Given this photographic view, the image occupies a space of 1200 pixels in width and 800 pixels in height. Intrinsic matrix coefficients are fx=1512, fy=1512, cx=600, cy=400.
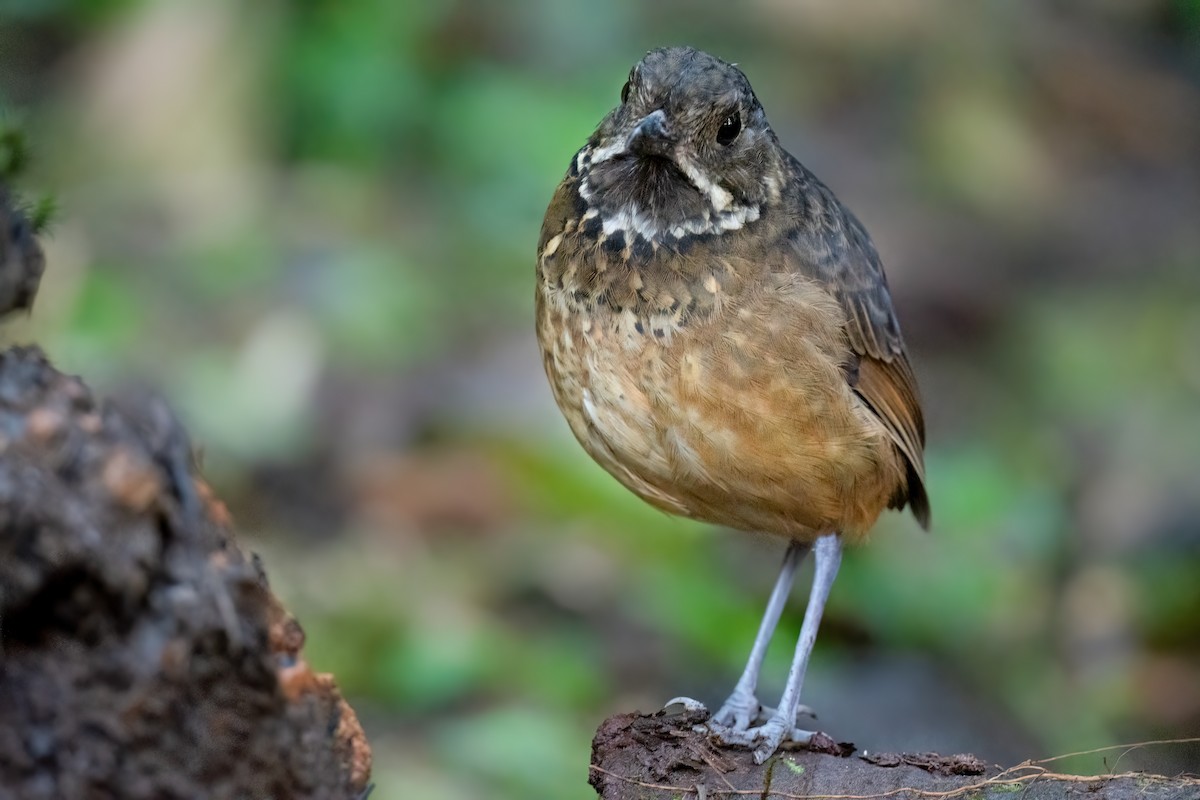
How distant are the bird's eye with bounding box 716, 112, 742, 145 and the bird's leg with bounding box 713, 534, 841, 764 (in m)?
1.30

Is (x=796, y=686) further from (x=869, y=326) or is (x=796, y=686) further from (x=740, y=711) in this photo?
(x=869, y=326)

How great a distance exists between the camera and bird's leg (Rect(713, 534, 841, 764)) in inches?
155

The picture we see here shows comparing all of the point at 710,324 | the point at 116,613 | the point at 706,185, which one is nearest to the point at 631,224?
the point at 706,185

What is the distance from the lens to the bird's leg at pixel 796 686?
12.9ft

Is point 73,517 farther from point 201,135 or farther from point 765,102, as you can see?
point 765,102

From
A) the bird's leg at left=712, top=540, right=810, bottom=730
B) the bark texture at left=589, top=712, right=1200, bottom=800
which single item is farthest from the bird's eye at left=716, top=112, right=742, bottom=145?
the bark texture at left=589, top=712, right=1200, bottom=800

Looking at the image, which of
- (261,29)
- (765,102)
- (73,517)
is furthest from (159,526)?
(765,102)

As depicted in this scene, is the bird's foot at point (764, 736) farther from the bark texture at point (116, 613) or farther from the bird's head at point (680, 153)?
the bark texture at point (116, 613)

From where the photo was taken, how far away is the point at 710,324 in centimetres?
414

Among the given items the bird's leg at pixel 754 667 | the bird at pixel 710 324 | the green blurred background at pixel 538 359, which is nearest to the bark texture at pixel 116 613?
the bird at pixel 710 324

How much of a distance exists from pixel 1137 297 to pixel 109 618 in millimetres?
9366

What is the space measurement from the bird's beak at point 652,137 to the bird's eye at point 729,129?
0.59 feet

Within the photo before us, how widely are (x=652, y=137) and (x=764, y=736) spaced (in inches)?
64.2

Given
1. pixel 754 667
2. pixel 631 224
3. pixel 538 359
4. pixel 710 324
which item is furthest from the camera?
pixel 538 359
